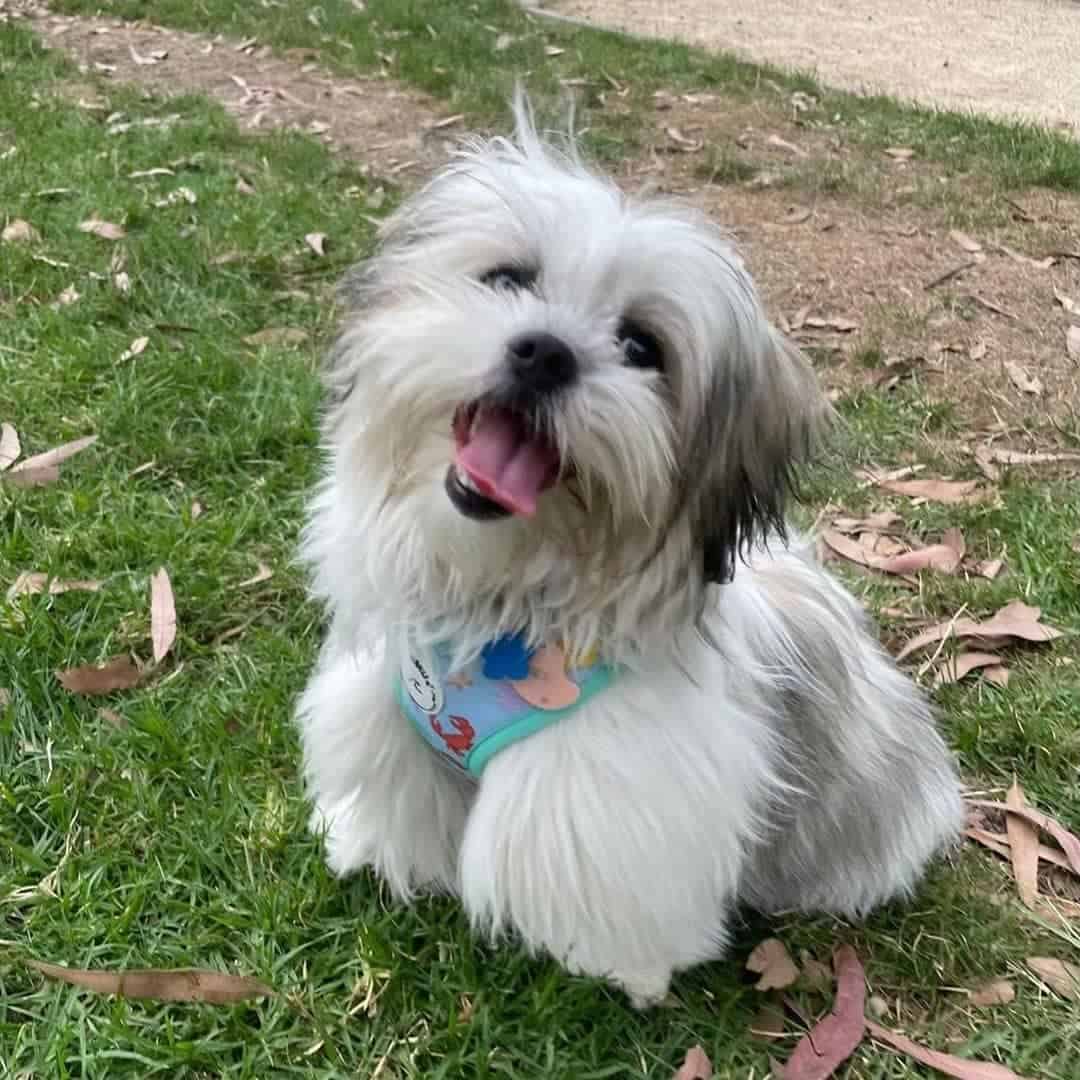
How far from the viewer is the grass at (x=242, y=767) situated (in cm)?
198

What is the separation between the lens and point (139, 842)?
2.22 metres

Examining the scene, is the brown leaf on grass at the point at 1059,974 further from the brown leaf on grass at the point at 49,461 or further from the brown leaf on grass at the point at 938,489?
the brown leaf on grass at the point at 49,461

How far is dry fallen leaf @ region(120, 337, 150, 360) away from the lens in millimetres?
3648

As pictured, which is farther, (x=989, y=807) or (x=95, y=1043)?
(x=989, y=807)

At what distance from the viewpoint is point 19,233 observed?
4.40 metres

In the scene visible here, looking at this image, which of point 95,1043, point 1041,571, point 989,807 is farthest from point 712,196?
point 95,1043

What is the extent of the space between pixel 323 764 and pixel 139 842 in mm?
416

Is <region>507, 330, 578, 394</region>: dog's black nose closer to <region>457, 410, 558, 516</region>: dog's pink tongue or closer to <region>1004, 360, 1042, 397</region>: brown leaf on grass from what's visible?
<region>457, 410, 558, 516</region>: dog's pink tongue

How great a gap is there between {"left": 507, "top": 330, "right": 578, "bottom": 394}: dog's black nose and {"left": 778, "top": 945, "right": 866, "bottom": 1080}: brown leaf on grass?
1.24 meters

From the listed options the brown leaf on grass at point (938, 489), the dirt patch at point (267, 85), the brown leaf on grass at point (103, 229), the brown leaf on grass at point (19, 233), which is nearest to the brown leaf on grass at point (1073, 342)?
the brown leaf on grass at point (938, 489)

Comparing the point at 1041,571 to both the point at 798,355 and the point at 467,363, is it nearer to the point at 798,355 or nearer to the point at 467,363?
the point at 798,355

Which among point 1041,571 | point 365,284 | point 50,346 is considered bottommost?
point 50,346

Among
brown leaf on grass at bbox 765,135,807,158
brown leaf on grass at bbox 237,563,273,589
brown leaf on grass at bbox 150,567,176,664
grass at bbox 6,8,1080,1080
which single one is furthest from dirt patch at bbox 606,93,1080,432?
brown leaf on grass at bbox 150,567,176,664

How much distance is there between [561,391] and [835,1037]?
4.10ft
